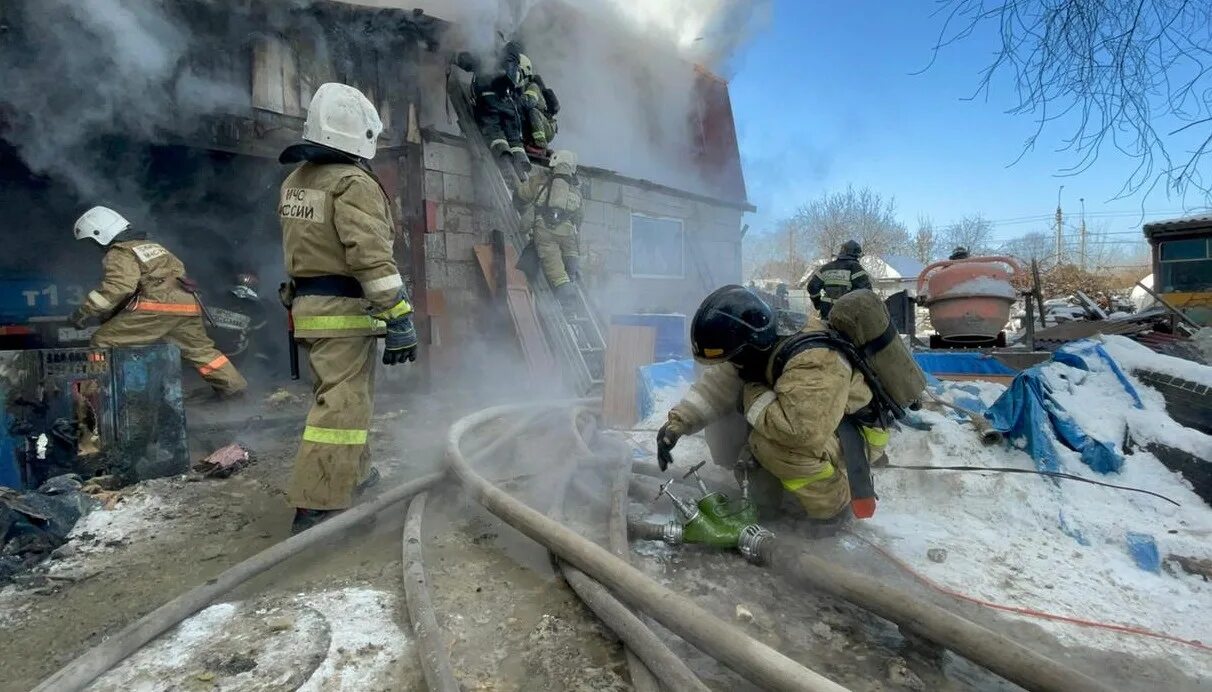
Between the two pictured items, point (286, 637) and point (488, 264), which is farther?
point (488, 264)

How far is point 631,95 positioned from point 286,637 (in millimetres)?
9041

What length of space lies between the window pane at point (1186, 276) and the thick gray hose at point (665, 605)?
12.9m

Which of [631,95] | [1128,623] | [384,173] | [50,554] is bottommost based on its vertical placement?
[1128,623]

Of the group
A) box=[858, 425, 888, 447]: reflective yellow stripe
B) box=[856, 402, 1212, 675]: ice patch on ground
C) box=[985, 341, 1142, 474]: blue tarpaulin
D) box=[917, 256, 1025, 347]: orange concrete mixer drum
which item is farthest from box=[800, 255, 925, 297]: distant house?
box=[858, 425, 888, 447]: reflective yellow stripe

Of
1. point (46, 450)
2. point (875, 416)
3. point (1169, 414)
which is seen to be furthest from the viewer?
point (1169, 414)

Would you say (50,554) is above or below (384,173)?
below

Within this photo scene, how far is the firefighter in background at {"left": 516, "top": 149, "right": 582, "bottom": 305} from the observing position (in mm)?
6105

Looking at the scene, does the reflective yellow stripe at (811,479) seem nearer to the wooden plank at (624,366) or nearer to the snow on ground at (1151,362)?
the wooden plank at (624,366)

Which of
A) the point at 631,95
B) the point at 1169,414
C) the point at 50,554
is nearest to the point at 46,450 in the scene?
the point at 50,554

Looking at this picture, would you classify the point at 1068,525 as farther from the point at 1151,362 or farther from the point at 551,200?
the point at 551,200

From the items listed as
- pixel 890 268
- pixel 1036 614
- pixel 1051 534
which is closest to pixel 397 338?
pixel 1036 614

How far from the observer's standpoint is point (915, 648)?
196cm

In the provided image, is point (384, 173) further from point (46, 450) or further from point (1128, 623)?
point (1128, 623)

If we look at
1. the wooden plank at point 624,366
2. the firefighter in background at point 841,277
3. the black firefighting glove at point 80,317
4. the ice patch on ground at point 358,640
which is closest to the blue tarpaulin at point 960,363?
the firefighter in background at point 841,277
